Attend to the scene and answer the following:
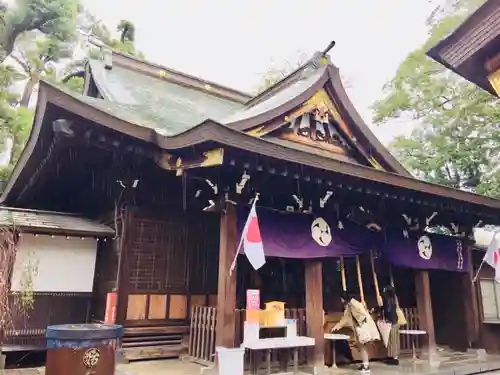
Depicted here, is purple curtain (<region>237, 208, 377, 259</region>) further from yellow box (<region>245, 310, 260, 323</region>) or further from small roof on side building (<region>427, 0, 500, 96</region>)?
small roof on side building (<region>427, 0, 500, 96</region>)

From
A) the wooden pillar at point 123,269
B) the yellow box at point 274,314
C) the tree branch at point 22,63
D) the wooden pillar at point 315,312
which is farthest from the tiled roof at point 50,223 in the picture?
the tree branch at point 22,63

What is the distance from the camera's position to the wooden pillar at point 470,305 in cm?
858

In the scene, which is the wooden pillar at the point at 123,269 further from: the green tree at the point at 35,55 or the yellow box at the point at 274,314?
the green tree at the point at 35,55

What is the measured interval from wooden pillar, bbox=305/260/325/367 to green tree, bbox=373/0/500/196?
24.4 ft

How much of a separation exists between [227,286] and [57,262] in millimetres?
3569

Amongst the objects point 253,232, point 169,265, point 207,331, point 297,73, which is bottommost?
point 207,331

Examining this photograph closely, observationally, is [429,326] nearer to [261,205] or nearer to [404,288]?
[404,288]

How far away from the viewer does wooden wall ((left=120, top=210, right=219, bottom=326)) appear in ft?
22.0

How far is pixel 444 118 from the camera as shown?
13.4m

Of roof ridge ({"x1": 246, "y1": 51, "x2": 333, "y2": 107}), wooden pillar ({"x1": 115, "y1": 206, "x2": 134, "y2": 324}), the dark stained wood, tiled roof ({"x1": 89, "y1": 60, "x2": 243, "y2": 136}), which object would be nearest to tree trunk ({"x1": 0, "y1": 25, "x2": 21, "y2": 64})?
tiled roof ({"x1": 89, "y1": 60, "x2": 243, "y2": 136})

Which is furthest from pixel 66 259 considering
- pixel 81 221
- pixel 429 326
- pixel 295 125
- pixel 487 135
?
pixel 487 135

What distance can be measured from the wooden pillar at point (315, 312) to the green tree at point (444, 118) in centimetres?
743

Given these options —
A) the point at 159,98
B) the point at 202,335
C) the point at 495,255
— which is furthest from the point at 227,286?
the point at 159,98

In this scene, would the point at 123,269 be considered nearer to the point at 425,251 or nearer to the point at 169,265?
the point at 169,265
